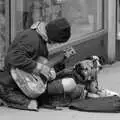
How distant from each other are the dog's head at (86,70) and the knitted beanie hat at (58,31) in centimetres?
54

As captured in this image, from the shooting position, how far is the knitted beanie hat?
18.0 ft

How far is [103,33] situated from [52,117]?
4753 millimetres

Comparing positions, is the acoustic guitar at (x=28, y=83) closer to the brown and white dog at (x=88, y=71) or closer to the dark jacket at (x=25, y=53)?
the dark jacket at (x=25, y=53)

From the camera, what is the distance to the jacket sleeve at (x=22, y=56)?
5.34m

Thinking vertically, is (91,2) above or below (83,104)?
above

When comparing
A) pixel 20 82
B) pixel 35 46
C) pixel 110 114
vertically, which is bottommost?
pixel 110 114

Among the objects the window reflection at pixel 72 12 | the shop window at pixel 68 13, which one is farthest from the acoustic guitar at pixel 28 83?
the window reflection at pixel 72 12

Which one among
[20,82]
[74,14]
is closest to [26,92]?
[20,82]

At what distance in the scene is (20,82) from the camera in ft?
17.9

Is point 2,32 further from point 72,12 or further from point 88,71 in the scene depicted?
point 72,12

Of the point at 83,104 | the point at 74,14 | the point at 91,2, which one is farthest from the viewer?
the point at 91,2

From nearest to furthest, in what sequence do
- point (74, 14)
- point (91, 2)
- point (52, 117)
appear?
point (52, 117) → point (74, 14) → point (91, 2)

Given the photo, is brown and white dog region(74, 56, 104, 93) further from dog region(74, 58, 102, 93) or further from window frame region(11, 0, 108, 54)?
window frame region(11, 0, 108, 54)

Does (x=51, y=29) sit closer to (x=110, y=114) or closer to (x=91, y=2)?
(x=110, y=114)
